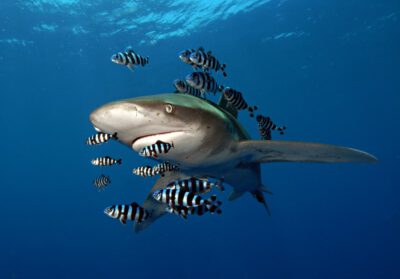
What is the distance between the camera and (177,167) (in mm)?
4879

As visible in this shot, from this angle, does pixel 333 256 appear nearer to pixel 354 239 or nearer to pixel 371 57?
pixel 354 239

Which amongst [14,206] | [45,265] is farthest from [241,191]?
[14,206]

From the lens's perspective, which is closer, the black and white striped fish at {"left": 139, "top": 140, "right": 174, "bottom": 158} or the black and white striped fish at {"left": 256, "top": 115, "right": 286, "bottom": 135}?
the black and white striped fish at {"left": 139, "top": 140, "right": 174, "bottom": 158}

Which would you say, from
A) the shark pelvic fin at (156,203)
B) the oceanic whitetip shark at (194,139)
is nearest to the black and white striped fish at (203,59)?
the oceanic whitetip shark at (194,139)

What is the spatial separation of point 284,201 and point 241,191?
140250mm

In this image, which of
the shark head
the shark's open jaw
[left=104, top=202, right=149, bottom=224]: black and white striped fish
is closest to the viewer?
the shark head

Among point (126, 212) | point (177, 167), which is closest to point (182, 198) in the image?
point (126, 212)

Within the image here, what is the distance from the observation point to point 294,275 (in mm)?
54094

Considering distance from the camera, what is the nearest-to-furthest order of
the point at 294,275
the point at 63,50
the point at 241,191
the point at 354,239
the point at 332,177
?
the point at 241,191, the point at 63,50, the point at 294,275, the point at 354,239, the point at 332,177

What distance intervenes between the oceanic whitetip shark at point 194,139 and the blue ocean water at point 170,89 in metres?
23.7

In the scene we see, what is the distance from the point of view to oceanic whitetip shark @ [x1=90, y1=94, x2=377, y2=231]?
3.08 meters

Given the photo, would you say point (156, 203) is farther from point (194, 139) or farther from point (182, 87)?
point (194, 139)

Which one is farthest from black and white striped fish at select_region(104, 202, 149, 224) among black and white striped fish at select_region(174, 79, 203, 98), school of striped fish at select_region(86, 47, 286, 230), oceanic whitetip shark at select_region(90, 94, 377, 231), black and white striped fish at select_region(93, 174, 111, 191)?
black and white striped fish at select_region(93, 174, 111, 191)

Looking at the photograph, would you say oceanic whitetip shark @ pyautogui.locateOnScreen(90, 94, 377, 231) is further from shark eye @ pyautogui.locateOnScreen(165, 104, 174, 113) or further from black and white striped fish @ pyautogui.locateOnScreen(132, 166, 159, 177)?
black and white striped fish @ pyautogui.locateOnScreen(132, 166, 159, 177)
